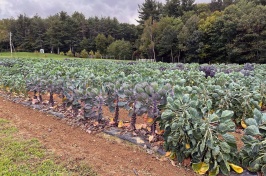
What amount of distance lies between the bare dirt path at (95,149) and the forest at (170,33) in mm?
26365

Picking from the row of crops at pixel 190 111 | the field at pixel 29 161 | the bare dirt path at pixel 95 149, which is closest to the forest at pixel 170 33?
the row of crops at pixel 190 111

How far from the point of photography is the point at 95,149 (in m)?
2.98

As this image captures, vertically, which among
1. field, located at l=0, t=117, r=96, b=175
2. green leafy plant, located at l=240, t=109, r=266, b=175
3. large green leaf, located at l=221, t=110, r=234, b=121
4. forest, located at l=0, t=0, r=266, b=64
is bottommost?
field, located at l=0, t=117, r=96, b=175

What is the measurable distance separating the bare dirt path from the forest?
86.5ft

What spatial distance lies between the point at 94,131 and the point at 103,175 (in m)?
1.24

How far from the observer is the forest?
87.2ft

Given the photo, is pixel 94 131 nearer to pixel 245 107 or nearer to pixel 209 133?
pixel 209 133

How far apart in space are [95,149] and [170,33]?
33.6 meters

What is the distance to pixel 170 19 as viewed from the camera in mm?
38094

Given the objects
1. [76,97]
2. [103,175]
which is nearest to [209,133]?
[103,175]

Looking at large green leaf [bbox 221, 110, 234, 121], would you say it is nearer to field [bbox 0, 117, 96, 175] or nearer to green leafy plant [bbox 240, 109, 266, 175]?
green leafy plant [bbox 240, 109, 266, 175]

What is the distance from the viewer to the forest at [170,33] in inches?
1046

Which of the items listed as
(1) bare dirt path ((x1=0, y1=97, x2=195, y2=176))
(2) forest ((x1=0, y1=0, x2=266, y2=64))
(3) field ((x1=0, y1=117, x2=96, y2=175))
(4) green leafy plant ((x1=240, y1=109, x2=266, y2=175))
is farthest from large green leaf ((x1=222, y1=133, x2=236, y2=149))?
(2) forest ((x1=0, y1=0, x2=266, y2=64))

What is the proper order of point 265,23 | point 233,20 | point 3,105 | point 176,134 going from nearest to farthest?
point 176,134 → point 3,105 → point 265,23 → point 233,20
